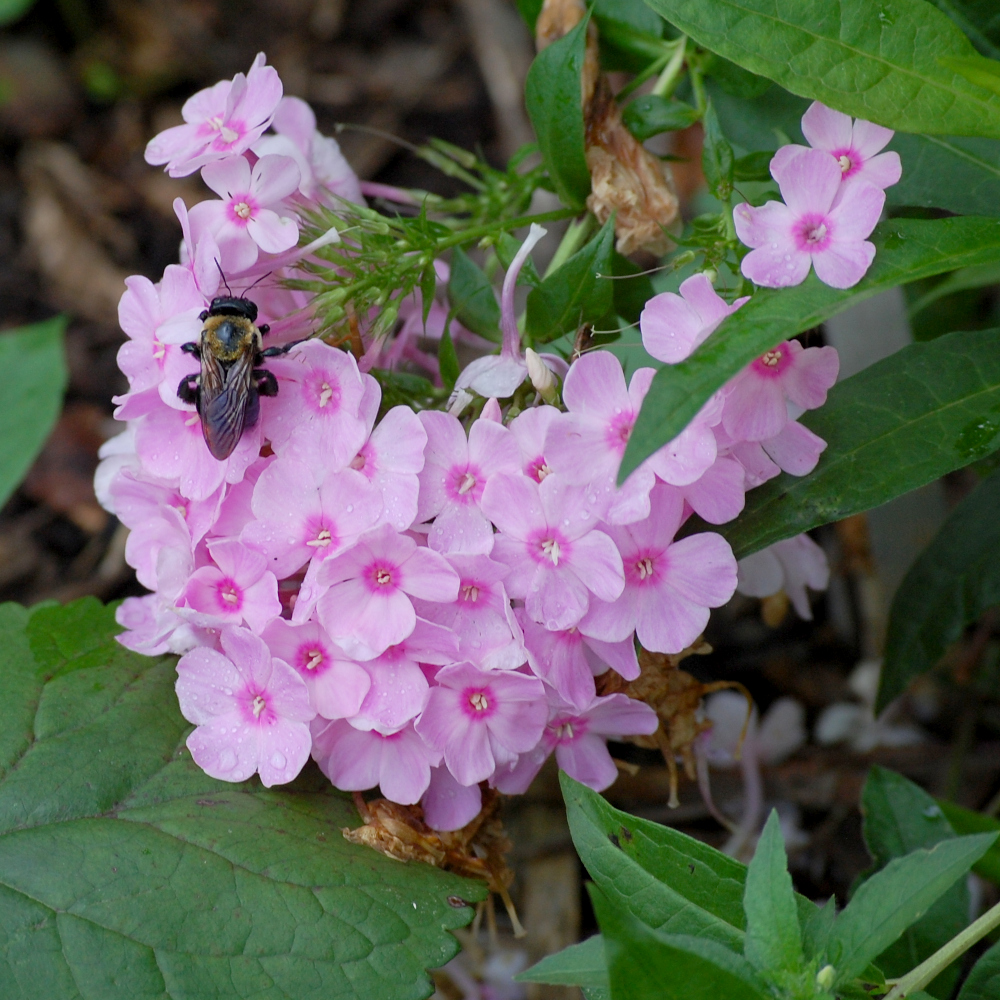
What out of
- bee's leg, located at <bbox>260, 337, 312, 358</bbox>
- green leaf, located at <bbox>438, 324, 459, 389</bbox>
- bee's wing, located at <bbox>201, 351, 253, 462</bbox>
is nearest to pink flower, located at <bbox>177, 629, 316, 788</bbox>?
bee's wing, located at <bbox>201, 351, 253, 462</bbox>

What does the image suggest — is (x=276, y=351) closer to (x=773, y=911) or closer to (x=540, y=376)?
(x=540, y=376)

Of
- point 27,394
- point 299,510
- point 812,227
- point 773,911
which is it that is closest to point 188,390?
point 299,510

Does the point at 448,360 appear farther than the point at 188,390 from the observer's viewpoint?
Yes

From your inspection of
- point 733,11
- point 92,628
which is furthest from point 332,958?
point 733,11

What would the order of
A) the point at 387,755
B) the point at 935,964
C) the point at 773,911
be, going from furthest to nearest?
1. the point at 387,755
2. the point at 935,964
3. the point at 773,911

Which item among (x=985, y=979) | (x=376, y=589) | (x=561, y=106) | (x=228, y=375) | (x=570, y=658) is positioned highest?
(x=561, y=106)
